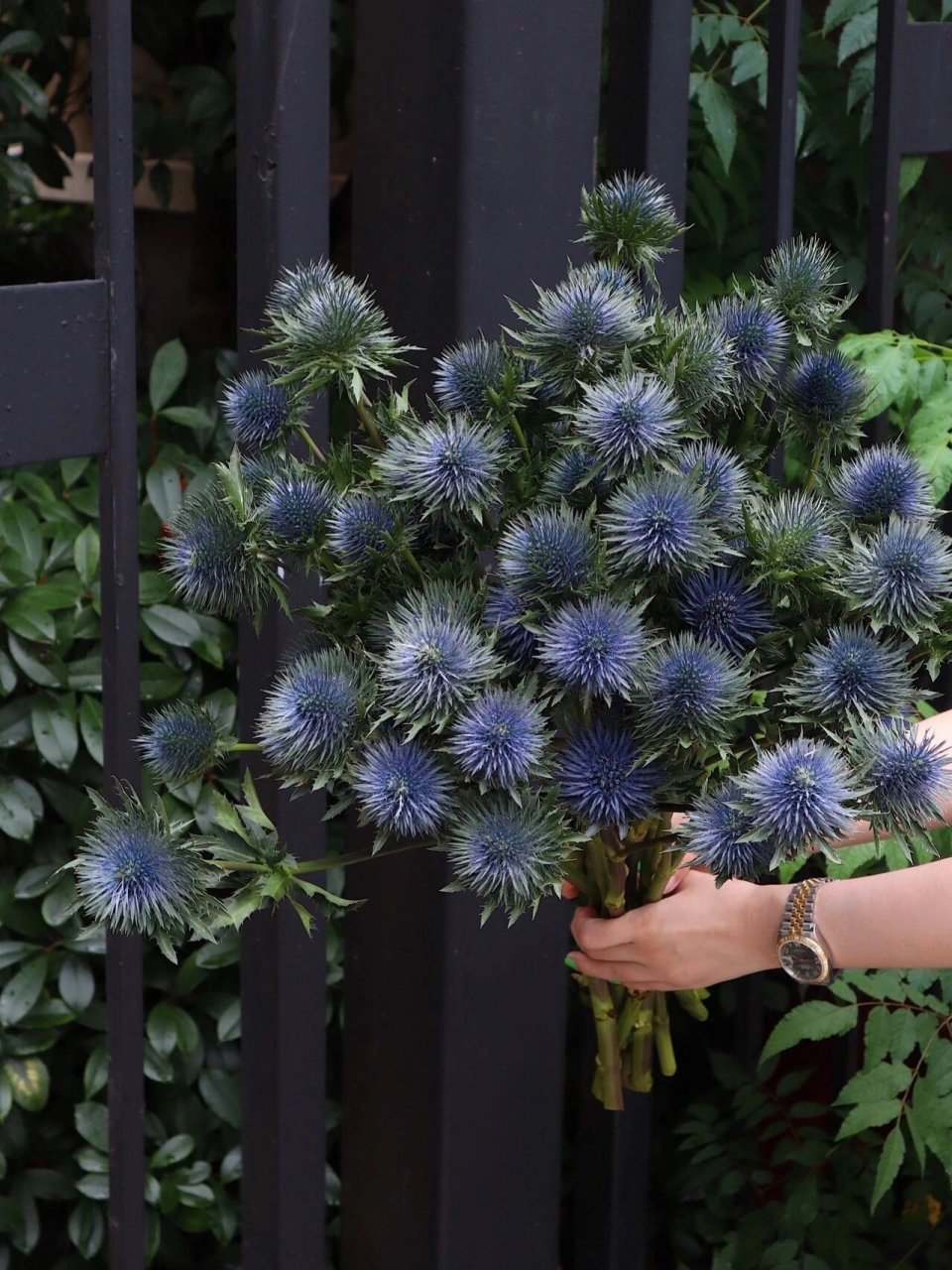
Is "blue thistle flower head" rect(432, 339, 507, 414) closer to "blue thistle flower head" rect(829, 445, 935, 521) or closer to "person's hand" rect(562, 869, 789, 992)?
"blue thistle flower head" rect(829, 445, 935, 521)

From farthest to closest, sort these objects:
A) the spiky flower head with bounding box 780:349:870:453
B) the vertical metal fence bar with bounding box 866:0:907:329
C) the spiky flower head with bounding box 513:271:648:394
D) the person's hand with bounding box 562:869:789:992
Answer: the vertical metal fence bar with bounding box 866:0:907:329 < the person's hand with bounding box 562:869:789:992 < the spiky flower head with bounding box 780:349:870:453 < the spiky flower head with bounding box 513:271:648:394

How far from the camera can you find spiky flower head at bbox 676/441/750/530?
0.80 meters

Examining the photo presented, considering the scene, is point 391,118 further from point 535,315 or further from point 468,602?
point 468,602

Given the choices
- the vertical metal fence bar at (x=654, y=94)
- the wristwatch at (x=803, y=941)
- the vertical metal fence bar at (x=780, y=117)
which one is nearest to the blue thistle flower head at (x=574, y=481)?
the wristwatch at (x=803, y=941)

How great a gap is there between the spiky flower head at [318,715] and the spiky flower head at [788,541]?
0.22 meters

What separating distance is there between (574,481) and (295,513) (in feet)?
0.52

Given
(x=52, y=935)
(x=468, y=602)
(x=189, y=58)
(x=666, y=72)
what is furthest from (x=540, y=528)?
(x=189, y=58)

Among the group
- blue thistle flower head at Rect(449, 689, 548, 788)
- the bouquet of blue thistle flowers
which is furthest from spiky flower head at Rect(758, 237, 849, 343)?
blue thistle flower head at Rect(449, 689, 548, 788)

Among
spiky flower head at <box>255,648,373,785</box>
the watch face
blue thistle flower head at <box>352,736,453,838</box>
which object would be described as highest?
spiky flower head at <box>255,648,373,785</box>

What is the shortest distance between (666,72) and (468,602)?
2.45 ft

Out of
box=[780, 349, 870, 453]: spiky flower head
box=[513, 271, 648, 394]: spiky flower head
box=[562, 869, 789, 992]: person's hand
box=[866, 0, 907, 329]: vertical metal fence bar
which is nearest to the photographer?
box=[513, 271, 648, 394]: spiky flower head

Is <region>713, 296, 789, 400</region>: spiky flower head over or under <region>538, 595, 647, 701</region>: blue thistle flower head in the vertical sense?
over

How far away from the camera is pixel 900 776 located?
72 cm

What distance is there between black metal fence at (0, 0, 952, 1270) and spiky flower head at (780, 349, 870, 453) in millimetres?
368
